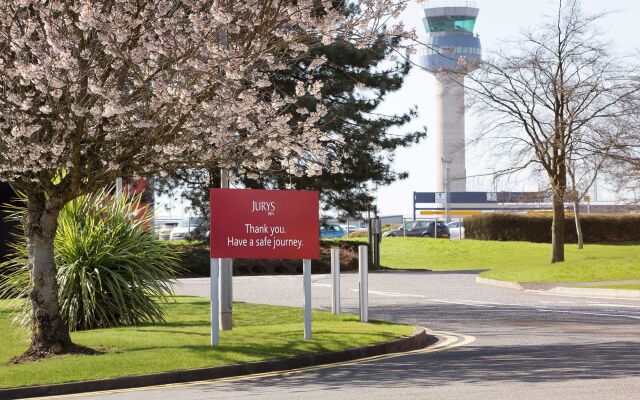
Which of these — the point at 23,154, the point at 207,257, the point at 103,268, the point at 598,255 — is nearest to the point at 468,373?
the point at 23,154

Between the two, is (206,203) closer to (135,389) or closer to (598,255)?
(598,255)

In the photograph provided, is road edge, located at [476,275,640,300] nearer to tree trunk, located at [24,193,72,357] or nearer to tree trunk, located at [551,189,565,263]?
tree trunk, located at [551,189,565,263]

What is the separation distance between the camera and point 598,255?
50.6 metres

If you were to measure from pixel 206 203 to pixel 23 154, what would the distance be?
3041 cm

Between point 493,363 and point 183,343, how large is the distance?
4051mm

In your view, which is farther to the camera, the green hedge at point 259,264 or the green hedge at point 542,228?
the green hedge at point 542,228

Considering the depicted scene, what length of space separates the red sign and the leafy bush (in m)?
3.84

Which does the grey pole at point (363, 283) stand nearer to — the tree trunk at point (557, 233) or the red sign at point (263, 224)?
the red sign at point (263, 224)

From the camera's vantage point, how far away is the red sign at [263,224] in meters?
13.3

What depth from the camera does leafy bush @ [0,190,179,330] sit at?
16625 millimetres

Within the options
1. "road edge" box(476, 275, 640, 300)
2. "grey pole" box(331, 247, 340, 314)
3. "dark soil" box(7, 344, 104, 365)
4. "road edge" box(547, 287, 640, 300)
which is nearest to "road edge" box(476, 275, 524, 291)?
"road edge" box(476, 275, 640, 300)

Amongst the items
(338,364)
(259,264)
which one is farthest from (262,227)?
(259,264)

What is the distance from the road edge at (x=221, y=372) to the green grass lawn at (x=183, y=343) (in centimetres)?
20

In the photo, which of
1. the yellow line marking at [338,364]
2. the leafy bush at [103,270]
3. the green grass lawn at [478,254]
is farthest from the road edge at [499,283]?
the leafy bush at [103,270]
